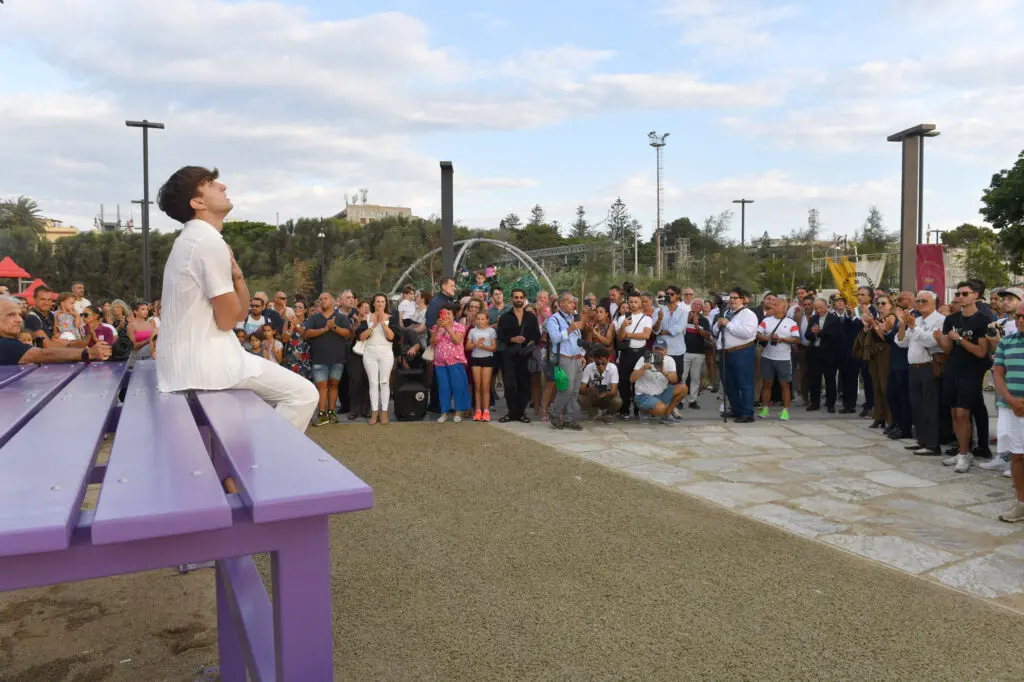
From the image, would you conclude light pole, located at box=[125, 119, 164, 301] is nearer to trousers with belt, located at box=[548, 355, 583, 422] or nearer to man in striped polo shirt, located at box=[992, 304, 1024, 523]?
trousers with belt, located at box=[548, 355, 583, 422]

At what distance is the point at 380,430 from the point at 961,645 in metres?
7.17

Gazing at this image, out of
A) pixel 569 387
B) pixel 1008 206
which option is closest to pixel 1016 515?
pixel 569 387

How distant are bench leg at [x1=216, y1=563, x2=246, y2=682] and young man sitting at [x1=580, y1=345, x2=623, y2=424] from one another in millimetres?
7130

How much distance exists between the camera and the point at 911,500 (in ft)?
20.2

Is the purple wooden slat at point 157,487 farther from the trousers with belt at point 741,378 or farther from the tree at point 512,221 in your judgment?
the tree at point 512,221

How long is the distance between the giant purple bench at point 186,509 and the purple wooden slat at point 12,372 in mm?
1352

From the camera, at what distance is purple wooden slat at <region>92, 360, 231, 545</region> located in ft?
4.87

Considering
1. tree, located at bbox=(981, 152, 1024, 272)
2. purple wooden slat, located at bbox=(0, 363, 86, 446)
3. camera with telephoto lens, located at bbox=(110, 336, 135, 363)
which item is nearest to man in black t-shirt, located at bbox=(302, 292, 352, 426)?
camera with telephoto lens, located at bbox=(110, 336, 135, 363)

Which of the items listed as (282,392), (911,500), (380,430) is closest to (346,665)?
(282,392)

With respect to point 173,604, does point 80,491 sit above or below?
above

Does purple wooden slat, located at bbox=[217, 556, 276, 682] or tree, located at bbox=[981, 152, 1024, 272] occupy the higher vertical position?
tree, located at bbox=[981, 152, 1024, 272]

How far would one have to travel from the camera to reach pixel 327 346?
33.9 feet

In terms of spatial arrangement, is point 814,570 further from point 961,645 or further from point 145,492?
point 145,492

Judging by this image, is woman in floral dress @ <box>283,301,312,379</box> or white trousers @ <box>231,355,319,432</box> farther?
woman in floral dress @ <box>283,301,312,379</box>
